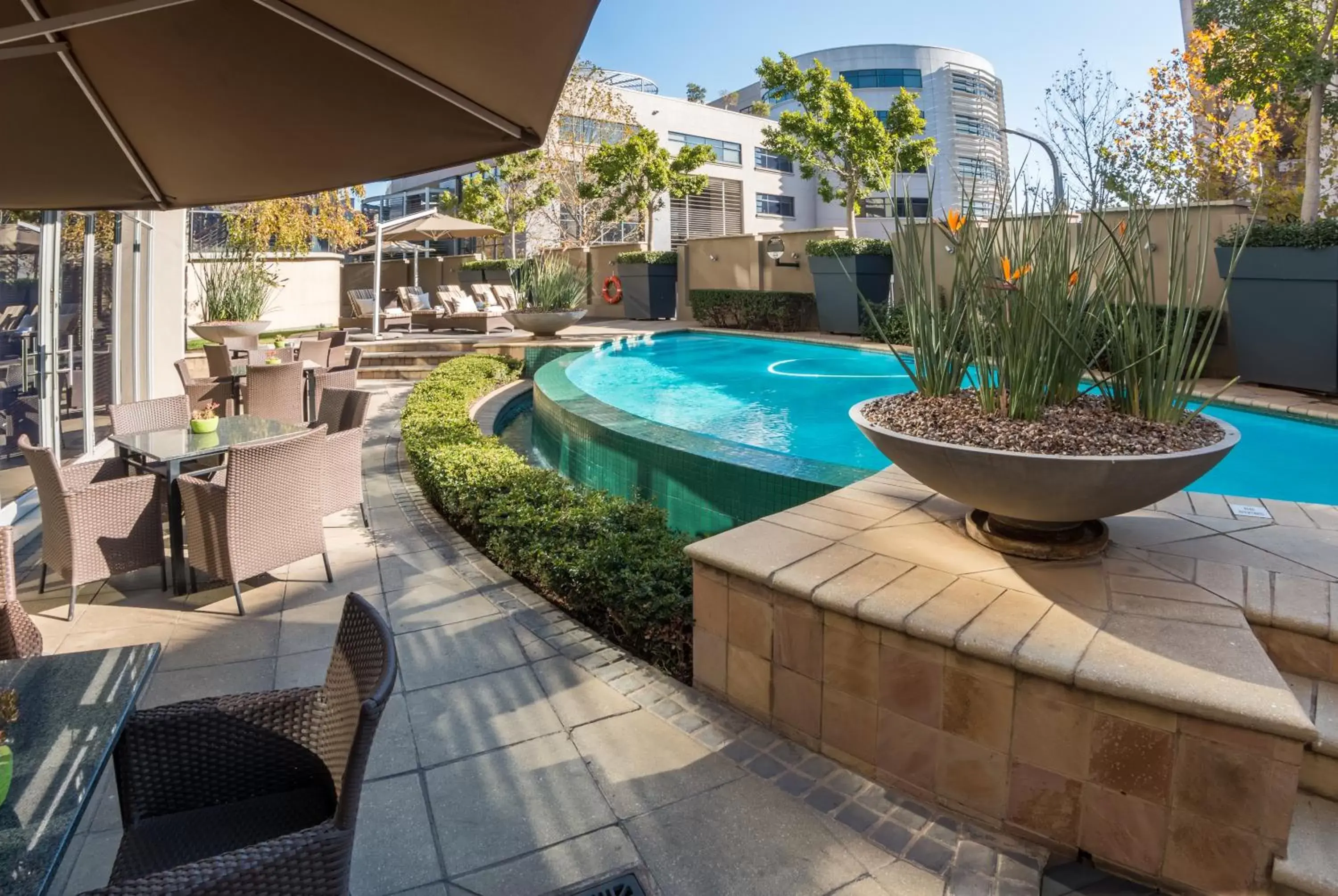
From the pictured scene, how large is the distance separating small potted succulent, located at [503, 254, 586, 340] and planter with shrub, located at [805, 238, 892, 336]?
4126 millimetres

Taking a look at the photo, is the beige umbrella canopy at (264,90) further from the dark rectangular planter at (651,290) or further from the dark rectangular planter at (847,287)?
the dark rectangular planter at (651,290)

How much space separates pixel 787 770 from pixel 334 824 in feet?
4.50

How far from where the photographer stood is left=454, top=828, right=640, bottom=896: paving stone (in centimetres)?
186

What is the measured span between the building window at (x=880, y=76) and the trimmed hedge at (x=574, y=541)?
4432 cm

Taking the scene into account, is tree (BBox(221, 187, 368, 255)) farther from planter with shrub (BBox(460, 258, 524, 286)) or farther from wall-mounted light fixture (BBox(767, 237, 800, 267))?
wall-mounted light fixture (BBox(767, 237, 800, 267))

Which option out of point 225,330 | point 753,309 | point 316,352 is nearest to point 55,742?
point 316,352

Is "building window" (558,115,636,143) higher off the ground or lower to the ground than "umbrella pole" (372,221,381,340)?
higher

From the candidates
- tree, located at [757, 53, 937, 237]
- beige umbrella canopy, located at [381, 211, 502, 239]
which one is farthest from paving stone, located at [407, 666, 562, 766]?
tree, located at [757, 53, 937, 237]

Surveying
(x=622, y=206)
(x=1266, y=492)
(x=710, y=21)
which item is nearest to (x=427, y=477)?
(x=1266, y=492)

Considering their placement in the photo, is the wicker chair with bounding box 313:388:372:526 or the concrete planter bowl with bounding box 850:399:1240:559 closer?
the concrete planter bowl with bounding box 850:399:1240:559

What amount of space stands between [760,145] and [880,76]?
58.4ft

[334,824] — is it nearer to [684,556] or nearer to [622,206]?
[684,556]

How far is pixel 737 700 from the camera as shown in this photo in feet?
8.51

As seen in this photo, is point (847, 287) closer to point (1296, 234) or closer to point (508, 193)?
point (1296, 234)
